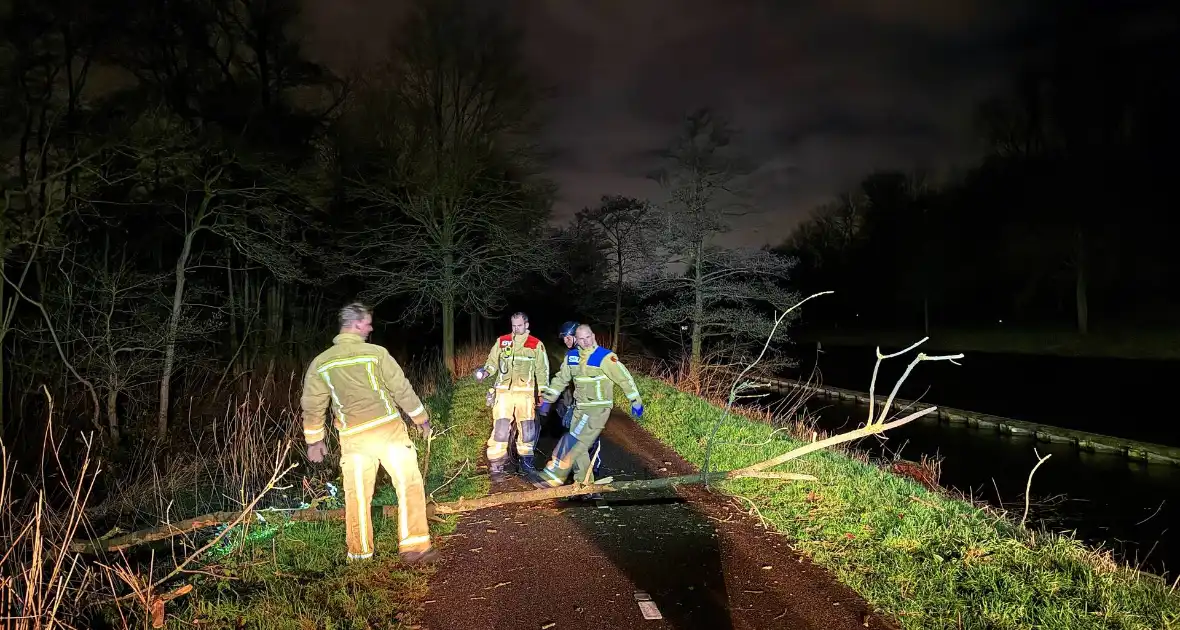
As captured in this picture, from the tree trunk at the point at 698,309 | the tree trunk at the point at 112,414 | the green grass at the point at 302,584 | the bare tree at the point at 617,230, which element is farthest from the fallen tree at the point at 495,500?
the bare tree at the point at 617,230

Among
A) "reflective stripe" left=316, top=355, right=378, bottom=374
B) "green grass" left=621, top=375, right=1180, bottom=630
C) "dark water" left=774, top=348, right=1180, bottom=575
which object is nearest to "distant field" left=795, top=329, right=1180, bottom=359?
"dark water" left=774, top=348, right=1180, bottom=575

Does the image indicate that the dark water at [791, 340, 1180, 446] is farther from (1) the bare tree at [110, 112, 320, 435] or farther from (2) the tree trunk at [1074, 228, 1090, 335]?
(1) the bare tree at [110, 112, 320, 435]

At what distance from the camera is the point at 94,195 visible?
10273 mm

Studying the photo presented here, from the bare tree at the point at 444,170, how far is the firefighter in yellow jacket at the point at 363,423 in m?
13.8

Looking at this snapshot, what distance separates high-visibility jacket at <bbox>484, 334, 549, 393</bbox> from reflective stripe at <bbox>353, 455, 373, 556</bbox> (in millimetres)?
2900

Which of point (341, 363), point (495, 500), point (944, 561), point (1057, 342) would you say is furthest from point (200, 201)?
point (1057, 342)

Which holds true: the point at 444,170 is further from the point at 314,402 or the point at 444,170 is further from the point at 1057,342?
the point at 1057,342

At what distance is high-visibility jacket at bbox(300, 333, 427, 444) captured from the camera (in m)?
4.79

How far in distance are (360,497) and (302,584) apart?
0.66m

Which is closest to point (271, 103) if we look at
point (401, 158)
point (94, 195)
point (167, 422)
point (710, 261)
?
point (401, 158)

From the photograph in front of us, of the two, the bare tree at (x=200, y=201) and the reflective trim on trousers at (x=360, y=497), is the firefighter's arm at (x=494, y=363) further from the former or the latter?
the bare tree at (x=200, y=201)

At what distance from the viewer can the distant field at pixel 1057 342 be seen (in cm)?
2986

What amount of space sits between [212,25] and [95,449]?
32.9 feet

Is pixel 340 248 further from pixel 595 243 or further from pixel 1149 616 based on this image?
pixel 1149 616
